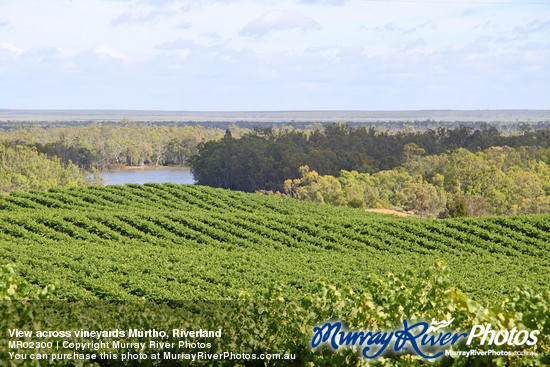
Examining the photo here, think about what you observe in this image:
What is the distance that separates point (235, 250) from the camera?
1711 centimetres

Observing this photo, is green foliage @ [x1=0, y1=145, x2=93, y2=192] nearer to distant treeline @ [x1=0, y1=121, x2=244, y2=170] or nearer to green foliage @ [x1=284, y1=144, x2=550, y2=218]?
distant treeline @ [x1=0, y1=121, x2=244, y2=170]

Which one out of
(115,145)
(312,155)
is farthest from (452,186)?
(115,145)

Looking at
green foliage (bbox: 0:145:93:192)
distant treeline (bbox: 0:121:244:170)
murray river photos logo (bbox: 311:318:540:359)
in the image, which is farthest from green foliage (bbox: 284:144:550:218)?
distant treeline (bbox: 0:121:244:170)

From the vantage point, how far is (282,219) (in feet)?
68.7

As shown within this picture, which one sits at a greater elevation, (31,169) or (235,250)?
(235,250)

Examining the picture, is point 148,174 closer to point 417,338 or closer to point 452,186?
point 452,186

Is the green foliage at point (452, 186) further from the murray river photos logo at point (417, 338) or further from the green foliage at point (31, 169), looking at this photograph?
the murray river photos logo at point (417, 338)

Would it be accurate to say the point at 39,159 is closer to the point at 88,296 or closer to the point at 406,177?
the point at 406,177

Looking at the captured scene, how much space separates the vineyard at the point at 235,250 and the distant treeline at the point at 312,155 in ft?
146

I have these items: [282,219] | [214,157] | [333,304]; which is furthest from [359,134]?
[333,304]

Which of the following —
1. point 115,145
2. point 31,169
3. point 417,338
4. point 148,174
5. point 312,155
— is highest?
point 417,338

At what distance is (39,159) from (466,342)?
68.4 metres

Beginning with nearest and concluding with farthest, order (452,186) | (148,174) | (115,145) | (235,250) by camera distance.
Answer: (235,250)
(452,186)
(148,174)
(115,145)

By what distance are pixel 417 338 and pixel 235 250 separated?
13.0 metres
